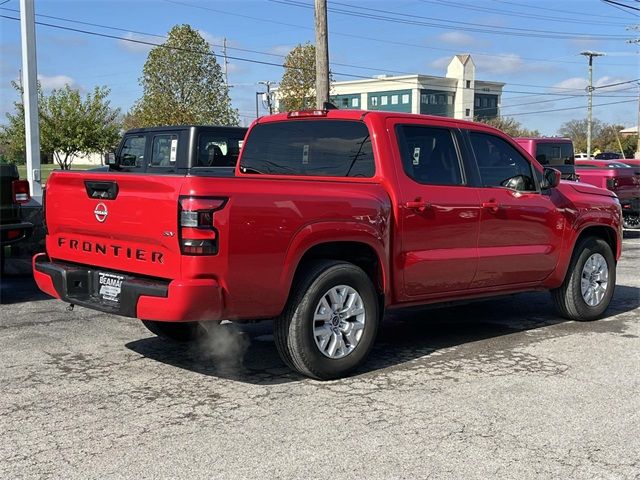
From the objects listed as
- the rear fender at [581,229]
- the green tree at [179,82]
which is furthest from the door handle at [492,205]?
the green tree at [179,82]

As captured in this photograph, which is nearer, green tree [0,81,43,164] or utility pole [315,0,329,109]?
utility pole [315,0,329,109]

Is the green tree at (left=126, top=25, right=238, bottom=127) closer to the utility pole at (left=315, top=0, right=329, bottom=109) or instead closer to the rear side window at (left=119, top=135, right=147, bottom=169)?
the utility pole at (left=315, top=0, right=329, bottom=109)

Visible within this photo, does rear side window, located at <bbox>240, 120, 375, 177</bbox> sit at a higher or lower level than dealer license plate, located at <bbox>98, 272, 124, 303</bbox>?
higher

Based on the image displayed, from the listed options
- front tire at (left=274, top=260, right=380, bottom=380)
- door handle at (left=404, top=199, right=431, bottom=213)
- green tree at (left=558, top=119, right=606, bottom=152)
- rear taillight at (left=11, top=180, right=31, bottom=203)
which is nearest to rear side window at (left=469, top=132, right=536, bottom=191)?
door handle at (left=404, top=199, right=431, bottom=213)

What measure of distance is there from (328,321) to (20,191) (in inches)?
189

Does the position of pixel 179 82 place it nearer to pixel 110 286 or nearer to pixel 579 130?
pixel 110 286

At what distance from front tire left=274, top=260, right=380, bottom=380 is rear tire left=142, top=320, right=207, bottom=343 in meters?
1.30

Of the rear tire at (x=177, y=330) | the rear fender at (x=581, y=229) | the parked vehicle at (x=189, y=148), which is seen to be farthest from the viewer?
the parked vehicle at (x=189, y=148)

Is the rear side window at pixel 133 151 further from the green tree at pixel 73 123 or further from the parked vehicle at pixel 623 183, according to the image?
the green tree at pixel 73 123

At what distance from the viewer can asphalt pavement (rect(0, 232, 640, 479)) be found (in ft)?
12.5

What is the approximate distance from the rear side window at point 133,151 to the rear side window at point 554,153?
8172 millimetres

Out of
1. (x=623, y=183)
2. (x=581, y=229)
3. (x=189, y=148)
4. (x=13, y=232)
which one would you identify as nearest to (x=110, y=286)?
(x=13, y=232)

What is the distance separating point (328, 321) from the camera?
17.2 feet

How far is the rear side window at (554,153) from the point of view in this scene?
15367 millimetres
